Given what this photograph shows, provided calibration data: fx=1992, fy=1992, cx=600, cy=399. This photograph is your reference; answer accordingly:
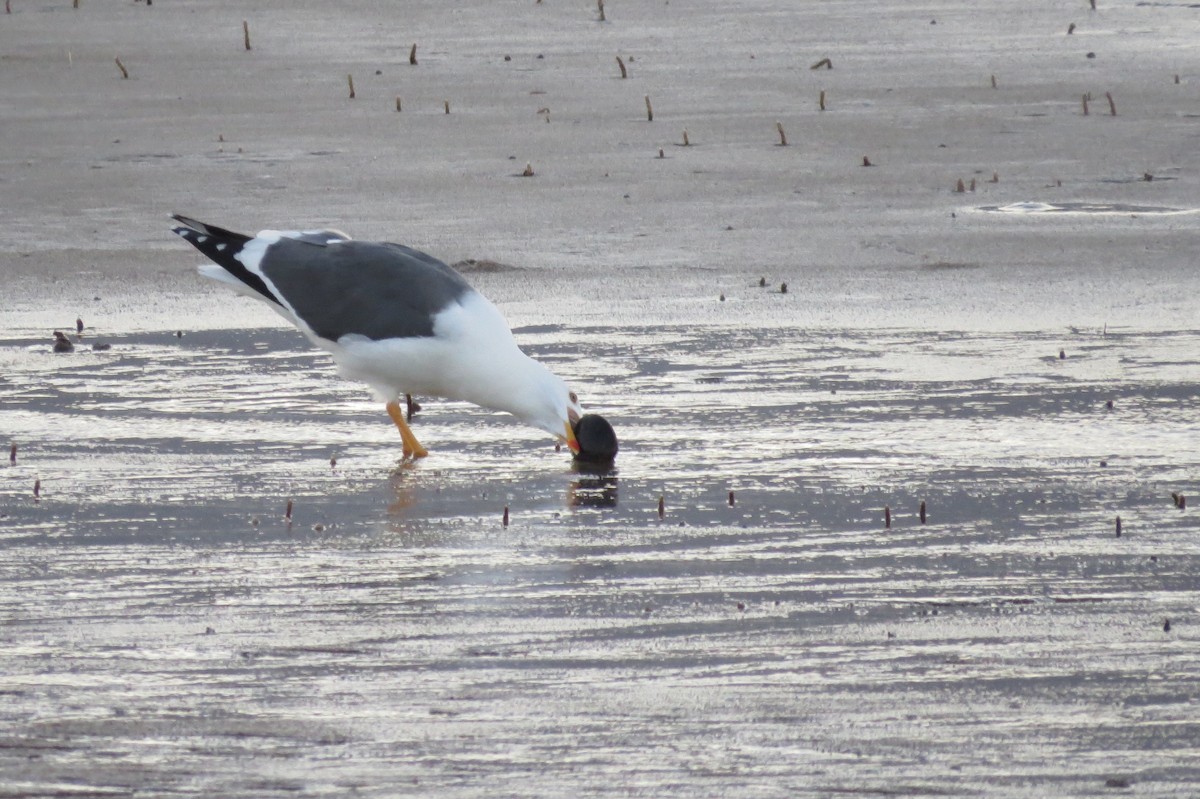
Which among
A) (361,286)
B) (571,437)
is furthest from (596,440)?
(361,286)

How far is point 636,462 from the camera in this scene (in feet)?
22.6

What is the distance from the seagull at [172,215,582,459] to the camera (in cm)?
716

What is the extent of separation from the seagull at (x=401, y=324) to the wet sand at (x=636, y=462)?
0.22 meters

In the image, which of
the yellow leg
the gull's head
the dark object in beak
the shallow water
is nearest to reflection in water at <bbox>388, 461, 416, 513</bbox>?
the shallow water

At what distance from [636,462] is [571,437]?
0.80 ft

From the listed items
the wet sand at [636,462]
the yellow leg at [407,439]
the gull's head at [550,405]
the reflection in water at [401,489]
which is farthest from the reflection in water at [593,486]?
the yellow leg at [407,439]

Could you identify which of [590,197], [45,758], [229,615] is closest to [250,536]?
[229,615]

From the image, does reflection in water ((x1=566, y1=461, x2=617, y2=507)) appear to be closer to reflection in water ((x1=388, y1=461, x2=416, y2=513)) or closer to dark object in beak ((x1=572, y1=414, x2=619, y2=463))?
dark object in beak ((x1=572, y1=414, x2=619, y2=463))

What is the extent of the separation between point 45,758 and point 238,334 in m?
5.18

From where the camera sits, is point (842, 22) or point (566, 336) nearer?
point (566, 336)

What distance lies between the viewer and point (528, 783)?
4.01 metres

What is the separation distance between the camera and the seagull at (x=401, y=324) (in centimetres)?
716

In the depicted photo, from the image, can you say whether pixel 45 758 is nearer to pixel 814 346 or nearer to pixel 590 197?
pixel 814 346

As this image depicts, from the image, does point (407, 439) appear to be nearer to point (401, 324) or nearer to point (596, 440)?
point (401, 324)
